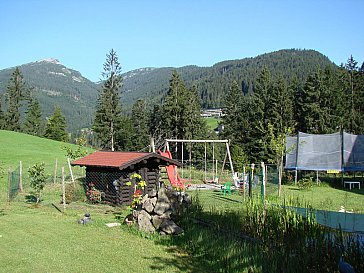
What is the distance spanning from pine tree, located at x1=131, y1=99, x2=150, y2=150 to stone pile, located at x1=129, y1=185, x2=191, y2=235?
145ft

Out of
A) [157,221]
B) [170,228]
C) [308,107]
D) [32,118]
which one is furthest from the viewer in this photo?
[32,118]

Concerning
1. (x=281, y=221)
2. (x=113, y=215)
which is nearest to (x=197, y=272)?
(x=281, y=221)

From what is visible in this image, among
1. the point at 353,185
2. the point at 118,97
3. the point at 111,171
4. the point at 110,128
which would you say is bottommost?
the point at 353,185

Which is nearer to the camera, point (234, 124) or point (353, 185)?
point (353, 185)

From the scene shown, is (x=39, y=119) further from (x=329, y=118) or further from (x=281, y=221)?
(x=281, y=221)

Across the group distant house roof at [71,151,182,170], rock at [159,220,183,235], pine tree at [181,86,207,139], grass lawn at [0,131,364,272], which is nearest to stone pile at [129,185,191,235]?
rock at [159,220,183,235]

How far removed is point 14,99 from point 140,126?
1826 centimetres

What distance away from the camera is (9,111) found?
5441 cm

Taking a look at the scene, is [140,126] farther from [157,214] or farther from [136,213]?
[157,214]

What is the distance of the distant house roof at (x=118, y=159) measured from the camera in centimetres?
1449

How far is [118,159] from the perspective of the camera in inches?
602

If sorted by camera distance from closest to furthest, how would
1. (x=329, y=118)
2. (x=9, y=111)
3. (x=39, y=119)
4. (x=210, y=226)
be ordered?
(x=210, y=226) < (x=329, y=118) < (x=9, y=111) < (x=39, y=119)

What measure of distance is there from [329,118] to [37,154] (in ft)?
93.0

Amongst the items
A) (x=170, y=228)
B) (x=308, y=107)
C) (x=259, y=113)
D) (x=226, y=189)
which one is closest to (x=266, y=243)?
(x=170, y=228)
